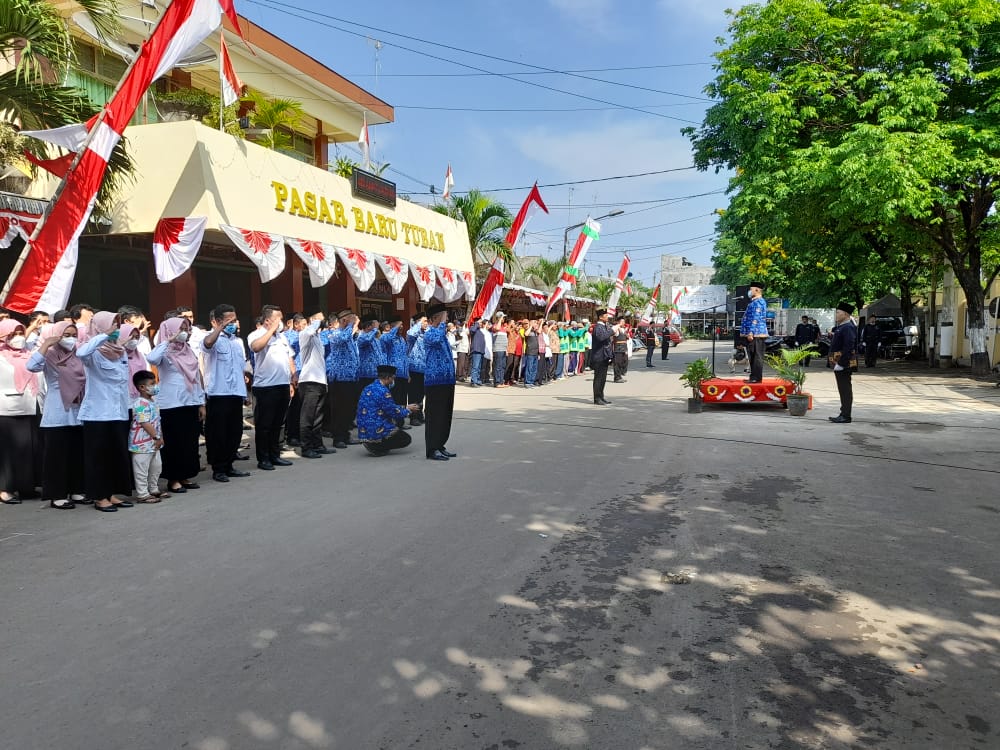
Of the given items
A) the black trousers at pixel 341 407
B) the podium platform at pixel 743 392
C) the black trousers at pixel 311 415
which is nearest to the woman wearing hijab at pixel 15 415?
the black trousers at pixel 311 415

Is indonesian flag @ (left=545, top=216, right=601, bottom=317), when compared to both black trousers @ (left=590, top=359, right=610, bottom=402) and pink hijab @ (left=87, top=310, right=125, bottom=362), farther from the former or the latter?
pink hijab @ (left=87, top=310, right=125, bottom=362)

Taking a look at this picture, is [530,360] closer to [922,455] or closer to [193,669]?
[922,455]

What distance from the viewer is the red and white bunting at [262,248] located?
12479 millimetres

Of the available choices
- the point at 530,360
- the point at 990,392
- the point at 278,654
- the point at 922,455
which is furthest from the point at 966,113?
the point at 278,654

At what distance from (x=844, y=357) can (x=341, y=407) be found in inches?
289

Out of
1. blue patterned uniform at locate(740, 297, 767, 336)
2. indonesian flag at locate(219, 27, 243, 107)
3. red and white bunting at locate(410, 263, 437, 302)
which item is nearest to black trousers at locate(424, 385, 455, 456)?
blue patterned uniform at locate(740, 297, 767, 336)

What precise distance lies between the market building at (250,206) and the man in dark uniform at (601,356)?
433cm

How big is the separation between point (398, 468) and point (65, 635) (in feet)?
14.4

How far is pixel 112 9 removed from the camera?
821cm

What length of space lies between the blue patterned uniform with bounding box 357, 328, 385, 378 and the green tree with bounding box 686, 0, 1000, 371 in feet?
40.4

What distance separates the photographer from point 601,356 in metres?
14.0

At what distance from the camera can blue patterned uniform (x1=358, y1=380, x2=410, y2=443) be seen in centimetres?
849

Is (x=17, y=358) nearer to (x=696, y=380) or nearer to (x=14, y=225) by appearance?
(x=14, y=225)

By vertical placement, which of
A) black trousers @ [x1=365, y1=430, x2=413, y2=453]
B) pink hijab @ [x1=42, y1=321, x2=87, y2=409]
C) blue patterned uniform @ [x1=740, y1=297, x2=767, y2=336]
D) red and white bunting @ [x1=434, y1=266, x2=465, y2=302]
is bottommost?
black trousers @ [x1=365, y1=430, x2=413, y2=453]
